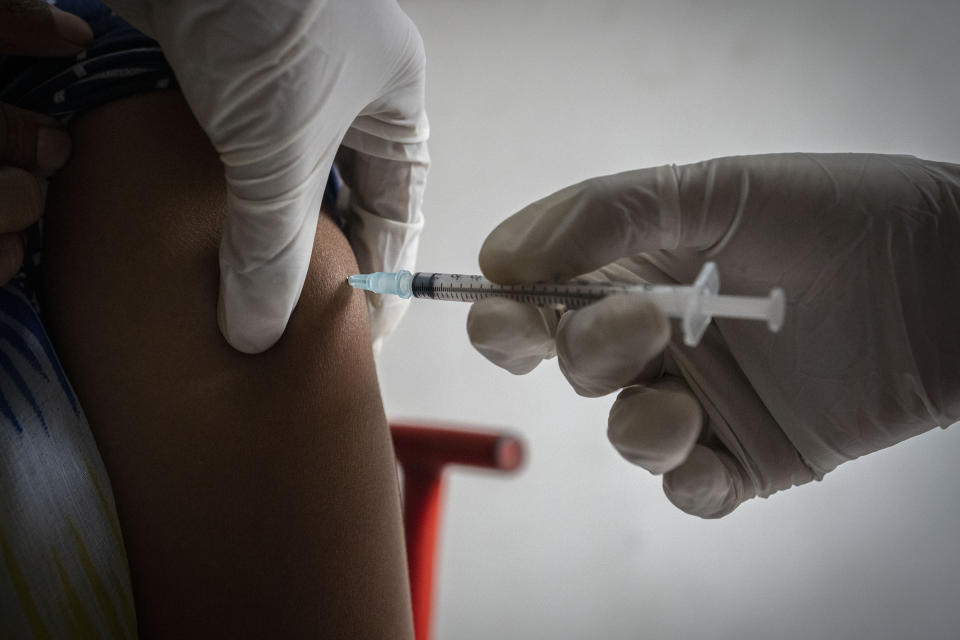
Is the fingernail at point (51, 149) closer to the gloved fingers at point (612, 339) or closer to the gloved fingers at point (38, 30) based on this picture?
the gloved fingers at point (38, 30)

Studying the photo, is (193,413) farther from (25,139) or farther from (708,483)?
(708,483)

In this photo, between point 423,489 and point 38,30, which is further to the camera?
point 423,489

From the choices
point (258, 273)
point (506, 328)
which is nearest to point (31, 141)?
point (258, 273)

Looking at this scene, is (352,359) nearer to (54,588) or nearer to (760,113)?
(54,588)

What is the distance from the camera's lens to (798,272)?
0.72 metres

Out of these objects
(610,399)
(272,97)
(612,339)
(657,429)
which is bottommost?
(610,399)

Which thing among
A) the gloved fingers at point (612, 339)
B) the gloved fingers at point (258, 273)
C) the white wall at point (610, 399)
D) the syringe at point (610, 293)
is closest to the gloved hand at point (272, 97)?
the gloved fingers at point (258, 273)

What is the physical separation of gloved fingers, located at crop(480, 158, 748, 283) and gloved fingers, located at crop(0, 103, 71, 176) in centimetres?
50

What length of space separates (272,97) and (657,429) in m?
0.54

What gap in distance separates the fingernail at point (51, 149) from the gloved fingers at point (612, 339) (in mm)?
610

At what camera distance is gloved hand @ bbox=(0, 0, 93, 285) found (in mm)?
618

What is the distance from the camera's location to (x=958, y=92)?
4.12ft

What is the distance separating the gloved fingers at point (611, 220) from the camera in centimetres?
A: 68

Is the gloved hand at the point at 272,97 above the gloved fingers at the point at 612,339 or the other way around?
above
